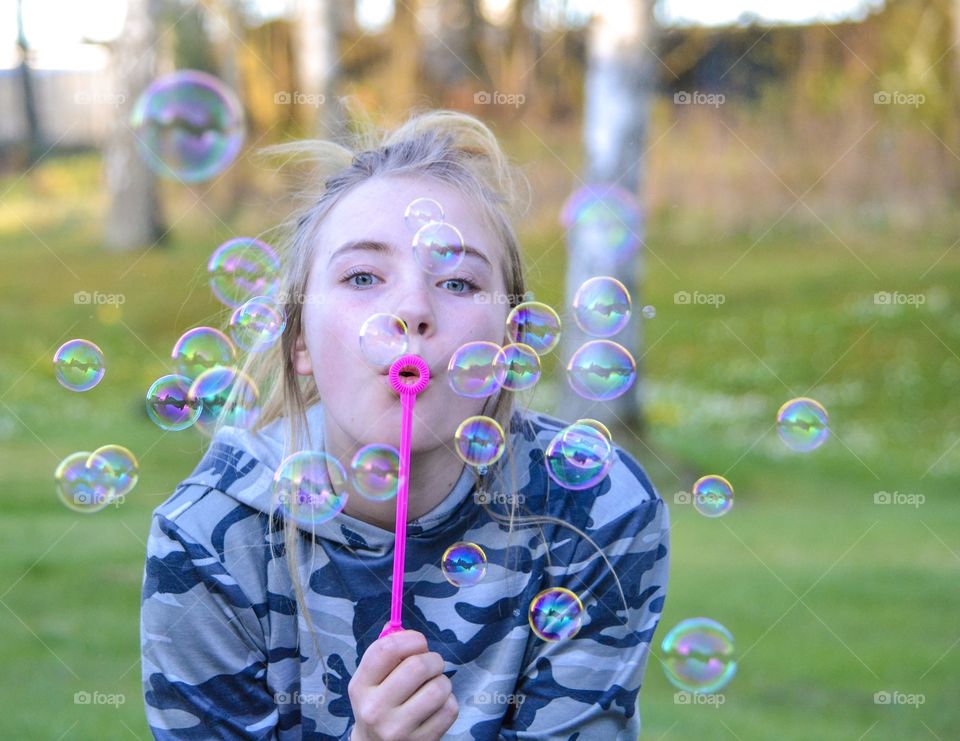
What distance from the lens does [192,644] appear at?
5.57 feet

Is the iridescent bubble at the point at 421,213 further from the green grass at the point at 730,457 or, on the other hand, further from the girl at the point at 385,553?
the green grass at the point at 730,457

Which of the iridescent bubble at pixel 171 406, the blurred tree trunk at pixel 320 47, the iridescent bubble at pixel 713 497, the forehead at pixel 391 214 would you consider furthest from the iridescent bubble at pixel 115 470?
the blurred tree trunk at pixel 320 47

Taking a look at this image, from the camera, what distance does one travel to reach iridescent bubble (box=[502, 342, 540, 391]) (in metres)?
2.00

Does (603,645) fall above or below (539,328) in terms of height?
below

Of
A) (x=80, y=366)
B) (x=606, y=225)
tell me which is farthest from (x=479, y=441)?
(x=606, y=225)

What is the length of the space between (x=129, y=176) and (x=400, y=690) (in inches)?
317

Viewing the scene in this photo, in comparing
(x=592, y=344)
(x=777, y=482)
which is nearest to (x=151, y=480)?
(x=777, y=482)

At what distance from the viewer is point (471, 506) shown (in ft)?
6.12

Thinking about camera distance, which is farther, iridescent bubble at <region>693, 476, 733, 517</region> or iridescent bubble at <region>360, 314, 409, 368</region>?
iridescent bubble at <region>693, 476, 733, 517</region>

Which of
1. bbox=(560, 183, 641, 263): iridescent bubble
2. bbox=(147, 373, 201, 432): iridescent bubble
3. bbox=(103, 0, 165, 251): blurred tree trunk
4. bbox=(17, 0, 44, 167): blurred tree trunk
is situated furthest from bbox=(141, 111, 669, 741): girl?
bbox=(17, 0, 44, 167): blurred tree trunk

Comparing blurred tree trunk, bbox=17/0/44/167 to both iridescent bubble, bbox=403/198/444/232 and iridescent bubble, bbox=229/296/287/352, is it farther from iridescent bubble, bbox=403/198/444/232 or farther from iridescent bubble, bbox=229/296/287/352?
iridescent bubble, bbox=403/198/444/232

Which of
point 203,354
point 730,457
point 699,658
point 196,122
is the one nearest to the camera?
point 699,658

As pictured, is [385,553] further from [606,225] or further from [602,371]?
[606,225]

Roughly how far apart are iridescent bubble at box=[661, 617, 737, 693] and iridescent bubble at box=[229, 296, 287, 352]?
2.90 ft
